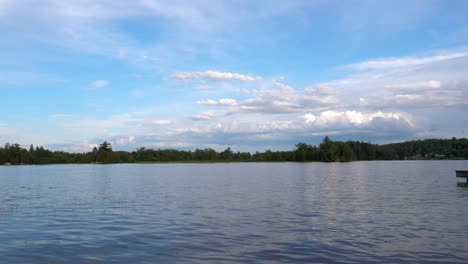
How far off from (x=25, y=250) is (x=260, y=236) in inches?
458

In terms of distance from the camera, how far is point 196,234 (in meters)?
23.6

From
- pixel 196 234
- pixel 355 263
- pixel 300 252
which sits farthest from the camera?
pixel 196 234

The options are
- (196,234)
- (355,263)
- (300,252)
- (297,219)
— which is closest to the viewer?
(355,263)

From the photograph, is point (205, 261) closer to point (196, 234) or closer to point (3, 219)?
point (196, 234)

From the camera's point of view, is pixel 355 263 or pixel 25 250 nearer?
pixel 355 263

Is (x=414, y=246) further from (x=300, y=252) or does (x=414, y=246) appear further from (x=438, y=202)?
(x=438, y=202)

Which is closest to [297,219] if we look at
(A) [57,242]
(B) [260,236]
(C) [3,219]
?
(B) [260,236]

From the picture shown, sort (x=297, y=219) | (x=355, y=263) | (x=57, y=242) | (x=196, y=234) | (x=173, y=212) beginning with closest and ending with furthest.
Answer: (x=355, y=263) < (x=57, y=242) < (x=196, y=234) < (x=297, y=219) < (x=173, y=212)

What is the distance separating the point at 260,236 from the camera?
2270 cm

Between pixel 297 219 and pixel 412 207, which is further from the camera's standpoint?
pixel 412 207

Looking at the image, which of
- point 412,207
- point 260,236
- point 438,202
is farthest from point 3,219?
point 438,202

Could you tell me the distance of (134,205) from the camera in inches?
1513

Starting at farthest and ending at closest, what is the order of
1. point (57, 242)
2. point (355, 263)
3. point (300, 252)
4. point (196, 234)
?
1. point (196, 234)
2. point (57, 242)
3. point (300, 252)
4. point (355, 263)

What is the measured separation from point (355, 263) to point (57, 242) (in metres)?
14.9
